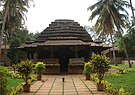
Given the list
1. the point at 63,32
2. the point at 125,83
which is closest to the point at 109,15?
the point at 63,32

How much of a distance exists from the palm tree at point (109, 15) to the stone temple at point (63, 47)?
147 inches

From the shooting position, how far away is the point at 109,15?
28.5 m

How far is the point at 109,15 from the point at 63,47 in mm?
8862

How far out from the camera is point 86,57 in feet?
82.3

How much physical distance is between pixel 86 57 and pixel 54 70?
496cm

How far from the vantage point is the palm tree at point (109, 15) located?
91.8 ft

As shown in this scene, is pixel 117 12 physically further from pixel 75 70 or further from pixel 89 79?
pixel 89 79

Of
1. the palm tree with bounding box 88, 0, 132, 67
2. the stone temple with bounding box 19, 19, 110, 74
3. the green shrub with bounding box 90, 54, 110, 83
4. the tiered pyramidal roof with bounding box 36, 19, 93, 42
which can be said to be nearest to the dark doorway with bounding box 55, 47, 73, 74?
the stone temple with bounding box 19, 19, 110, 74

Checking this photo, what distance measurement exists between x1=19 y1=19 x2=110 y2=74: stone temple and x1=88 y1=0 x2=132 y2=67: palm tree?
3.75 metres

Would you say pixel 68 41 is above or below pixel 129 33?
below

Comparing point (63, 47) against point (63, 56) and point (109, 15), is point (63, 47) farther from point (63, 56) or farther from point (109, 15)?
point (109, 15)

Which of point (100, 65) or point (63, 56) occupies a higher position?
point (63, 56)

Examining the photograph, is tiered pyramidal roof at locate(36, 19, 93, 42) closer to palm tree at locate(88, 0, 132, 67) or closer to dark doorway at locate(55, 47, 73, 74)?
dark doorway at locate(55, 47, 73, 74)

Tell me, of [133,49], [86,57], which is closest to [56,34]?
[86,57]
